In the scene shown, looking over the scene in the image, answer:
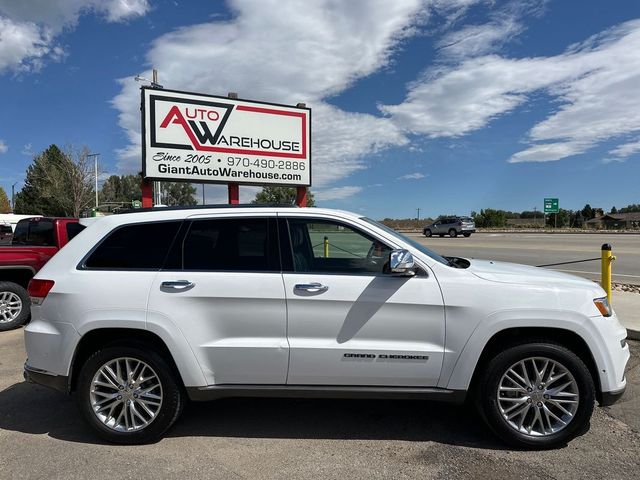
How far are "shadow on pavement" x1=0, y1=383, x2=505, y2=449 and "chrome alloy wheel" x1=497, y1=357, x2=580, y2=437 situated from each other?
0.30 metres

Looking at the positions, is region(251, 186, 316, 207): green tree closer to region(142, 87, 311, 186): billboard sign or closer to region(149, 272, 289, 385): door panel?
region(142, 87, 311, 186): billboard sign

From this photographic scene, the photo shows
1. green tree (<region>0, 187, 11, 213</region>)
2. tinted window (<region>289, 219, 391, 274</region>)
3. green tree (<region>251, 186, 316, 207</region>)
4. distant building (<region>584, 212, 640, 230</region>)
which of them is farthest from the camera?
distant building (<region>584, 212, 640, 230</region>)

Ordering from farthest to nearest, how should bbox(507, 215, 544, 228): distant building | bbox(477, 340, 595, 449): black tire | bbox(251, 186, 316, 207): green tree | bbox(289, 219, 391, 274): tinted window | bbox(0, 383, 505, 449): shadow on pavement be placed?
A: 1. bbox(507, 215, 544, 228): distant building
2. bbox(251, 186, 316, 207): green tree
3. bbox(0, 383, 505, 449): shadow on pavement
4. bbox(289, 219, 391, 274): tinted window
5. bbox(477, 340, 595, 449): black tire

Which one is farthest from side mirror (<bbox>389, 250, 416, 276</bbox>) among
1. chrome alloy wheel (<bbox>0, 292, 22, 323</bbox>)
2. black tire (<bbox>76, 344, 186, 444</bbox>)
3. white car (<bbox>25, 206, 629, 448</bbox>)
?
chrome alloy wheel (<bbox>0, 292, 22, 323</bbox>)

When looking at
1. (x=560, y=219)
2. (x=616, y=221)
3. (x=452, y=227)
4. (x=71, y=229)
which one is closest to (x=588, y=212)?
(x=616, y=221)

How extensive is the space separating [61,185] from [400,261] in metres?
58.5

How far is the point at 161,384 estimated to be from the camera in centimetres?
368

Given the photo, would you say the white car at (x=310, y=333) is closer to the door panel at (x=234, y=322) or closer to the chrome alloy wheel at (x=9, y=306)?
the door panel at (x=234, y=322)

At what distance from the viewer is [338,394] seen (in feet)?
11.8

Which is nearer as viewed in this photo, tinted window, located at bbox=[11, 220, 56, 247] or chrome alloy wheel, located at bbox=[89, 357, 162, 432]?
chrome alloy wheel, located at bbox=[89, 357, 162, 432]

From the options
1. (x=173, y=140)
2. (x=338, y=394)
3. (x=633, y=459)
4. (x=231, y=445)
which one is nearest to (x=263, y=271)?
(x=338, y=394)

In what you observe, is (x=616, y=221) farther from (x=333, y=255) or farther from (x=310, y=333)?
(x=310, y=333)

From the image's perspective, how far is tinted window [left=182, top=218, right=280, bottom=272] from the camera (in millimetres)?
3713

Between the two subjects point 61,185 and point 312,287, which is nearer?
point 312,287
